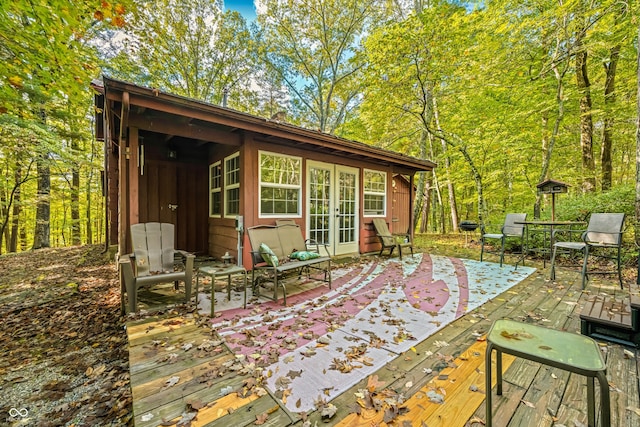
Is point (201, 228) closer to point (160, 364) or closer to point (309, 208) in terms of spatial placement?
point (309, 208)

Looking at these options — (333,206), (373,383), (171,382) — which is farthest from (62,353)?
(333,206)

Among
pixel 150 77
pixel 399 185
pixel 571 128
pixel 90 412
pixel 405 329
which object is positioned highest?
pixel 150 77

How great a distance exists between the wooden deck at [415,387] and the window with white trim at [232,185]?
2811mm

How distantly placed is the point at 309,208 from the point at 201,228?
284 centimetres

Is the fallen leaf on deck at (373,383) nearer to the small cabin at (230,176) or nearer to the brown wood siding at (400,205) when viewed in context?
the small cabin at (230,176)

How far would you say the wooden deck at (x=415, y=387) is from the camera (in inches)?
56.2

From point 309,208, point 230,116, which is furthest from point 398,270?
point 230,116

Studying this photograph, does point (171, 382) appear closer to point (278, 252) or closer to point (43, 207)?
point (278, 252)

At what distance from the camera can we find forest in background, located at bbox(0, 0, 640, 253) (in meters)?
4.82

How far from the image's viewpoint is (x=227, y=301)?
3.29 metres

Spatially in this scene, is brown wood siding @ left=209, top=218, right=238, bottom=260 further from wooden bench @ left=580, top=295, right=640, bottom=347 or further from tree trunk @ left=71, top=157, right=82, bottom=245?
tree trunk @ left=71, top=157, right=82, bottom=245
